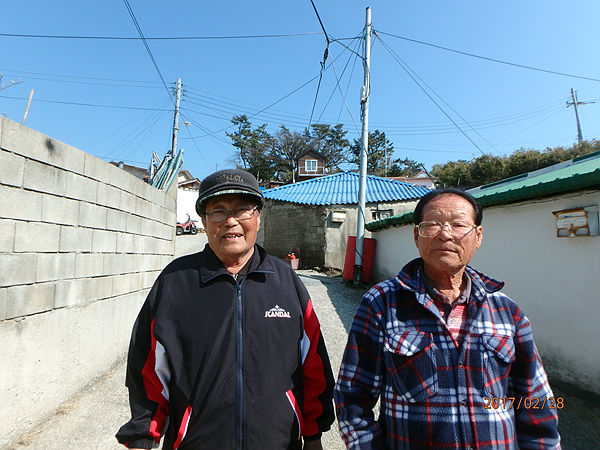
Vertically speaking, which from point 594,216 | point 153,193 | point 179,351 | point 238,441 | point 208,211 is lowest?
point 238,441

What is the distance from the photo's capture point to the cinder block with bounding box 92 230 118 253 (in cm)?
352

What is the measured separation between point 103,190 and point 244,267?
9.03 feet

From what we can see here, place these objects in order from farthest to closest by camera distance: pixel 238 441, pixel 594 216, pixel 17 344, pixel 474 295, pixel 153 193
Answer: pixel 153 193 < pixel 594 216 < pixel 17 344 < pixel 474 295 < pixel 238 441

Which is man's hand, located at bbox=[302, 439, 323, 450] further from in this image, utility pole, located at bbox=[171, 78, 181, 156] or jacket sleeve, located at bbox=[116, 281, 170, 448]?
utility pole, located at bbox=[171, 78, 181, 156]

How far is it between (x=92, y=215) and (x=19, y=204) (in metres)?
0.89

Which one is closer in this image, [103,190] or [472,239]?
[472,239]

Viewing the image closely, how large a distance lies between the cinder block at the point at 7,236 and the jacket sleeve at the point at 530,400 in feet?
10.0

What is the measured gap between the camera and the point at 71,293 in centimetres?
315

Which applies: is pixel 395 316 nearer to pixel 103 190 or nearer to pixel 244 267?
pixel 244 267

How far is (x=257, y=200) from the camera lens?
1.67 metres

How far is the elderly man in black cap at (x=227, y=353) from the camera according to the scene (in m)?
1.36

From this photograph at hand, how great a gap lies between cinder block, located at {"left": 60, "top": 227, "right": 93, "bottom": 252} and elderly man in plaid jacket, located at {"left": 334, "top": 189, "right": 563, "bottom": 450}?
2.77 m

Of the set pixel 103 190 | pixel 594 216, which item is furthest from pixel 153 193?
pixel 594 216

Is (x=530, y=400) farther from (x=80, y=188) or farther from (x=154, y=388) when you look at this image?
(x=80, y=188)
